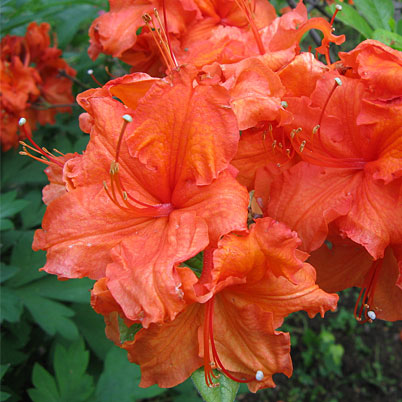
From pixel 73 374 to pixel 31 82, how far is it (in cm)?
143

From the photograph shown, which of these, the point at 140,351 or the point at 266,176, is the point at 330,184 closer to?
the point at 266,176

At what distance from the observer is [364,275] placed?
130cm

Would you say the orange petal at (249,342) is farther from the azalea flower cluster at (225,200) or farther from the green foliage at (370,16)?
the green foliage at (370,16)

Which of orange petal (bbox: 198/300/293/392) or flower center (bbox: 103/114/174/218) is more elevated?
flower center (bbox: 103/114/174/218)

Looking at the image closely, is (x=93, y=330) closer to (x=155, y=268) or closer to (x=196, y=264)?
(x=196, y=264)

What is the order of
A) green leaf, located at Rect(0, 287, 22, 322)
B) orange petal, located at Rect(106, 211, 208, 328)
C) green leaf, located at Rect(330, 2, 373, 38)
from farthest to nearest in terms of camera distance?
green leaf, located at Rect(0, 287, 22, 322), green leaf, located at Rect(330, 2, 373, 38), orange petal, located at Rect(106, 211, 208, 328)

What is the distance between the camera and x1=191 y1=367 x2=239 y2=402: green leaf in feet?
3.46

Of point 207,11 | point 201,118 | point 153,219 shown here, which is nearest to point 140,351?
point 153,219

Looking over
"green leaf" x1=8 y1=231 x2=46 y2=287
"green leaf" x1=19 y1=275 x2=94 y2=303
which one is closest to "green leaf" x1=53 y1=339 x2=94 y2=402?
"green leaf" x1=19 y1=275 x2=94 y2=303

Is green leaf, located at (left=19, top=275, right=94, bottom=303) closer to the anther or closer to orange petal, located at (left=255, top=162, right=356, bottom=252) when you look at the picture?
orange petal, located at (left=255, top=162, right=356, bottom=252)

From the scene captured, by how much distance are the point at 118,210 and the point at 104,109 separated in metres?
0.25

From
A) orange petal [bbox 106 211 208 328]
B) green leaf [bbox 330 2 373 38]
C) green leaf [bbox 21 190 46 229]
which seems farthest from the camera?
green leaf [bbox 21 190 46 229]

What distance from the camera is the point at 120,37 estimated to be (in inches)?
57.6

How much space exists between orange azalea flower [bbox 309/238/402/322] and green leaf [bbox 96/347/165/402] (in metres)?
1.04
